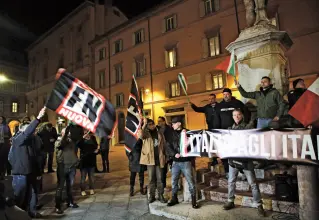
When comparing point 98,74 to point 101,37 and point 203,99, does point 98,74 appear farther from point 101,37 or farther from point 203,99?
point 203,99

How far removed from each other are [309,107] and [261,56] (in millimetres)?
2619

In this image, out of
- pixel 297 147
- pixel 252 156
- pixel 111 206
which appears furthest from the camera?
pixel 111 206

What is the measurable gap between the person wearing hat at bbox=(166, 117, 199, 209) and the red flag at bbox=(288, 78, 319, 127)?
2.19 m

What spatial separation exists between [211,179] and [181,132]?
141cm

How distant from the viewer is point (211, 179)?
520cm

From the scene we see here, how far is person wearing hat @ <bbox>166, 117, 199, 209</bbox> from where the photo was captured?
14.7 ft

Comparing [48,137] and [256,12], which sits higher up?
[256,12]

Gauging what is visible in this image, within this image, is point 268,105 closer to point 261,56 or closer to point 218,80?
point 261,56

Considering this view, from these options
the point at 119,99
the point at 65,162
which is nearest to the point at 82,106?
the point at 65,162

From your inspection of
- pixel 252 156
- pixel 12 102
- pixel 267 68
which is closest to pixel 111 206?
pixel 252 156

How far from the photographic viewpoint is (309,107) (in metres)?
3.22

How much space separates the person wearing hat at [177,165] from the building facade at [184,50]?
39.8 ft

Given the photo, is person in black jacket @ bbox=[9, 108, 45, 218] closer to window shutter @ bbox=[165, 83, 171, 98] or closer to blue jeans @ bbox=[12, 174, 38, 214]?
blue jeans @ bbox=[12, 174, 38, 214]

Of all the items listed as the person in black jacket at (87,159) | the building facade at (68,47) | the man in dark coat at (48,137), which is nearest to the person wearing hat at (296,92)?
the person in black jacket at (87,159)
